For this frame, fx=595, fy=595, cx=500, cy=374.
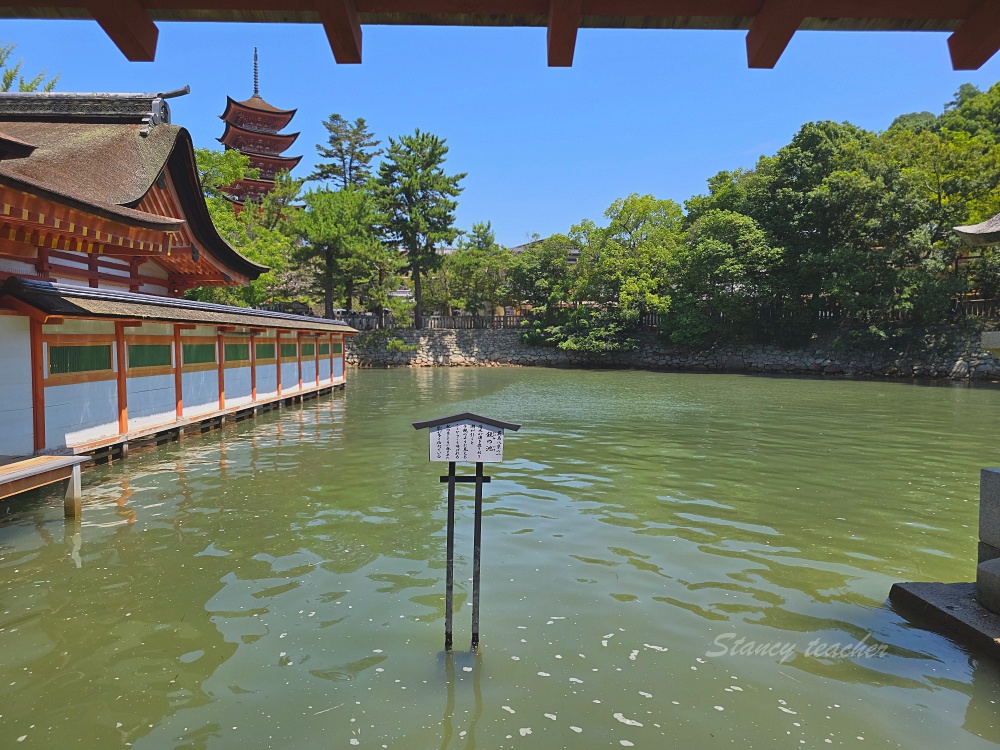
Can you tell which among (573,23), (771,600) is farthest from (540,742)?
(573,23)

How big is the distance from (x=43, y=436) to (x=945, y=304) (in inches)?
1292

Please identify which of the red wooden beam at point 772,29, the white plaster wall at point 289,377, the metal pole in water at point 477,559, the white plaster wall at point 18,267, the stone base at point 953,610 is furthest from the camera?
the white plaster wall at point 289,377

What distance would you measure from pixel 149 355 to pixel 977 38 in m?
11.8

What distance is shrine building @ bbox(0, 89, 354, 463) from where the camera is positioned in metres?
7.70

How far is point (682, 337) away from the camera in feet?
117

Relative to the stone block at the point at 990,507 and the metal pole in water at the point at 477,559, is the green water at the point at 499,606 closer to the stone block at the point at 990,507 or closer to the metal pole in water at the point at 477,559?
the metal pole in water at the point at 477,559

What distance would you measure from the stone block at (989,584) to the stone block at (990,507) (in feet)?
0.55

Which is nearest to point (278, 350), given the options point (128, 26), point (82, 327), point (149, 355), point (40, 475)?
point (149, 355)

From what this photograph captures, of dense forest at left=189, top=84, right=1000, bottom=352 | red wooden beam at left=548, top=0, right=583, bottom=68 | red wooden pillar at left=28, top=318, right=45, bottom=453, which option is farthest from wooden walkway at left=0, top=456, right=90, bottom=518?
dense forest at left=189, top=84, right=1000, bottom=352

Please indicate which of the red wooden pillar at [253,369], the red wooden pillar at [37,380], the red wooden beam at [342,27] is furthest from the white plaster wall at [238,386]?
the red wooden beam at [342,27]

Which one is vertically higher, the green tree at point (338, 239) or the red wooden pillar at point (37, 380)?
the green tree at point (338, 239)

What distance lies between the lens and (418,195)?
131 ft

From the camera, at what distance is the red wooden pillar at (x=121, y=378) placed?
976 cm

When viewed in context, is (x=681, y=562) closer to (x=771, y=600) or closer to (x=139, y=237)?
(x=771, y=600)
